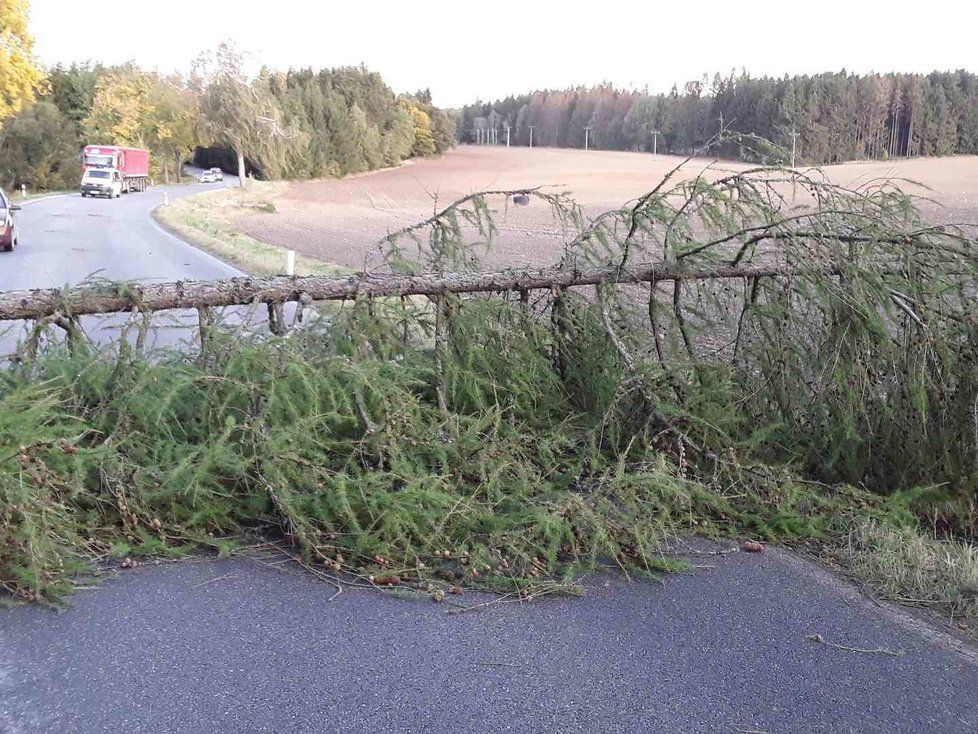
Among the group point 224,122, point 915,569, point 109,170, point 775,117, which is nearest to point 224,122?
point 224,122

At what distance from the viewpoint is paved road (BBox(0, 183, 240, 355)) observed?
17.5 m

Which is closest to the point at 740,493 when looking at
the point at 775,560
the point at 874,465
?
the point at 775,560

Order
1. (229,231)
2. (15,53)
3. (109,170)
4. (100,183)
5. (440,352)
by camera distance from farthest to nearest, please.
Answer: (109,170) → (100,183) → (15,53) → (229,231) → (440,352)

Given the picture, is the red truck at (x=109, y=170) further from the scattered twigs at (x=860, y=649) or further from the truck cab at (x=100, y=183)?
the scattered twigs at (x=860, y=649)

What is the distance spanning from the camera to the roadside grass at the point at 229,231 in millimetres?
21422

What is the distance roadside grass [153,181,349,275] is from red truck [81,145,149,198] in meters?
5.98

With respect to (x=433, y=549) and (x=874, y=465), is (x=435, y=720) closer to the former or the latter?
(x=433, y=549)

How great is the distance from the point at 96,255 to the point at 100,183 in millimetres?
38130

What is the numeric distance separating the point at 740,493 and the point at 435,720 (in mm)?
2823

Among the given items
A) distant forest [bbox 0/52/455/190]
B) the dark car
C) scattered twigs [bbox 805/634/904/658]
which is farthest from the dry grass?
distant forest [bbox 0/52/455/190]

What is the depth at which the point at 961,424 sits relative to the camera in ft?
18.6

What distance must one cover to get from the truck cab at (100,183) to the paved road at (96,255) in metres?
17.9

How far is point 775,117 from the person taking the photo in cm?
974

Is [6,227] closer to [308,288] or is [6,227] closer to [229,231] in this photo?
[229,231]
